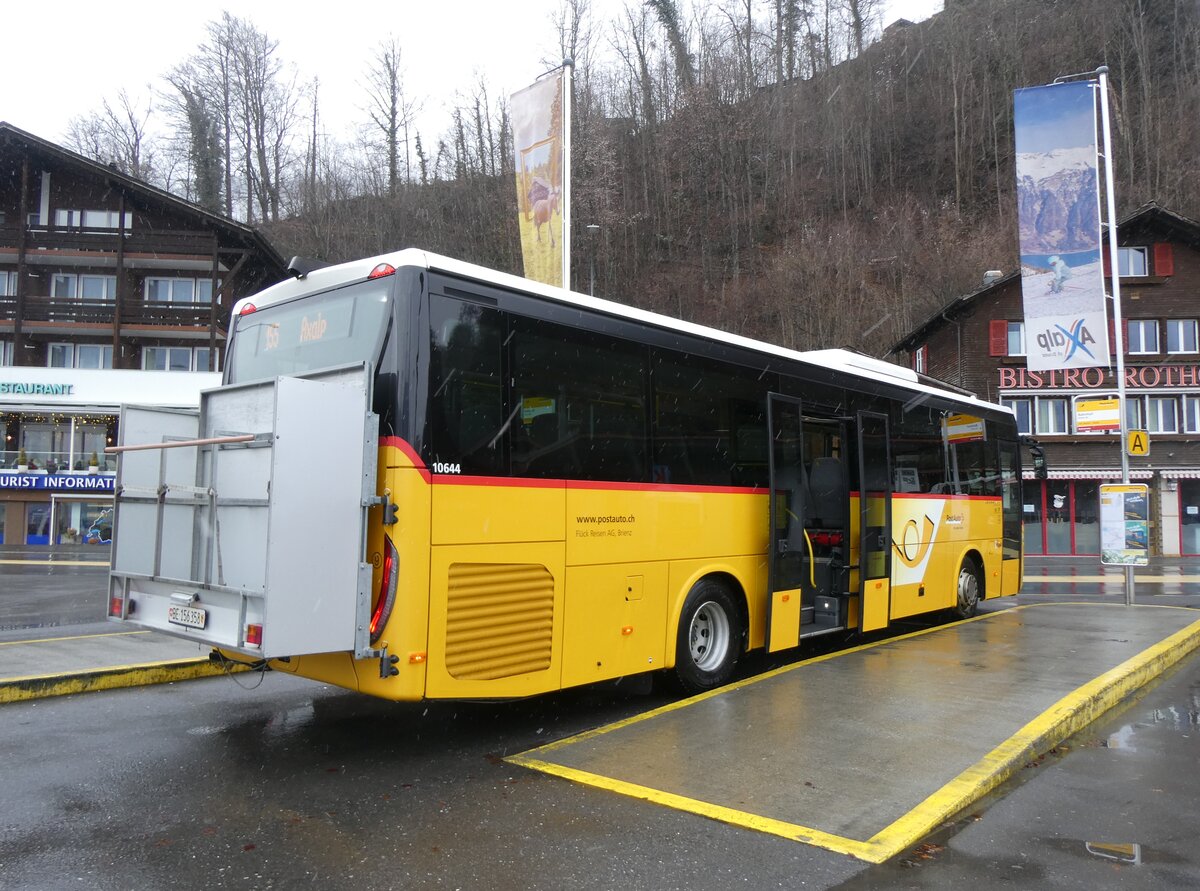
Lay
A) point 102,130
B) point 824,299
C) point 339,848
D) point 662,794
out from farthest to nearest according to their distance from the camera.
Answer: point 102,130, point 824,299, point 662,794, point 339,848

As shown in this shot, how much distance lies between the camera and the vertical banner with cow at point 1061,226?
15.3 metres

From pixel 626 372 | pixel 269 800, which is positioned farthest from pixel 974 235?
pixel 269 800

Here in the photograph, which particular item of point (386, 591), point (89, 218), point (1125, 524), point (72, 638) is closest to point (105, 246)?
point (89, 218)

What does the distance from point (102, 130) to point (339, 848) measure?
187 feet

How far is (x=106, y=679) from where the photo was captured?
25.2 ft

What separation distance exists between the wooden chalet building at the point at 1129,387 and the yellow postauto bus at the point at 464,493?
29678 mm

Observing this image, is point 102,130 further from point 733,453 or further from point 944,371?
point 733,453

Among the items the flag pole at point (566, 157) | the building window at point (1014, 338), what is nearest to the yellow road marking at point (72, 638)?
the flag pole at point (566, 157)

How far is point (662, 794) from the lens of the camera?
488 centimetres

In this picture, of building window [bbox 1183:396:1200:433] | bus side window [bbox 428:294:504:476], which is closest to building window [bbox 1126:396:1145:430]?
building window [bbox 1183:396:1200:433]

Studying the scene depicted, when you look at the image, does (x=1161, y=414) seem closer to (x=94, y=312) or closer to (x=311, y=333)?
(x=311, y=333)

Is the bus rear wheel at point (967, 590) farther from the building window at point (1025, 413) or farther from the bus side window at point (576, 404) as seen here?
the building window at point (1025, 413)

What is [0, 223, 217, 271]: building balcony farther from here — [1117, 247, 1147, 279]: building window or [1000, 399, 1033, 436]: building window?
[1117, 247, 1147, 279]: building window

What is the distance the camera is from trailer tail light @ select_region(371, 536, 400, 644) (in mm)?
5207
